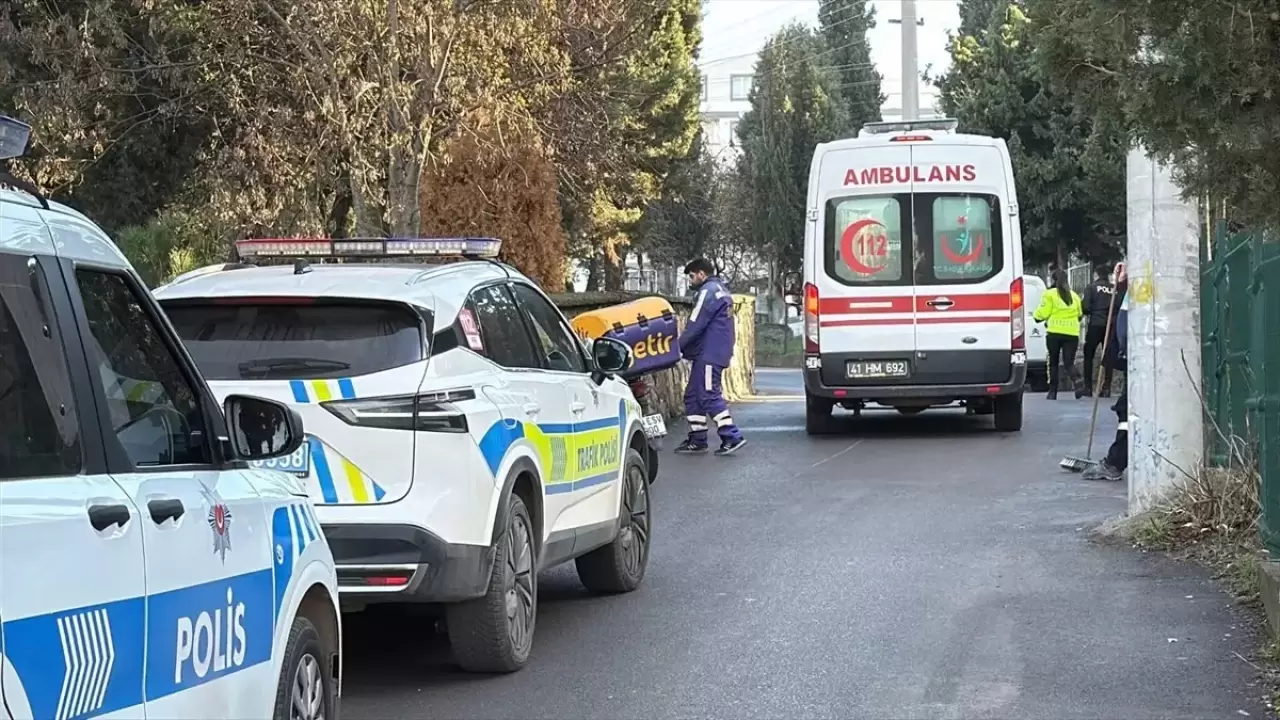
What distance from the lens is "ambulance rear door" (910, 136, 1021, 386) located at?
16750 millimetres

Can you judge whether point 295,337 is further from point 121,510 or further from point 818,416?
point 818,416

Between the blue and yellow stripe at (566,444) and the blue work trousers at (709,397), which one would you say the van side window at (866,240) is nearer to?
the blue work trousers at (709,397)

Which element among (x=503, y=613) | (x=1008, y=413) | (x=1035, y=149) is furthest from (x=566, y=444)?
(x=1035, y=149)

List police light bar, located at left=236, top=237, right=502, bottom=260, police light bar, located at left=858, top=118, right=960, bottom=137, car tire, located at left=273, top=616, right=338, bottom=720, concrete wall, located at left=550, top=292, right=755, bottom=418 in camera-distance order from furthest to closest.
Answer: police light bar, located at left=858, top=118, right=960, bottom=137, concrete wall, located at left=550, top=292, right=755, bottom=418, police light bar, located at left=236, top=237, right=502, bottom=260, car tire, located at left=273, top=616, right=338, bottom=720

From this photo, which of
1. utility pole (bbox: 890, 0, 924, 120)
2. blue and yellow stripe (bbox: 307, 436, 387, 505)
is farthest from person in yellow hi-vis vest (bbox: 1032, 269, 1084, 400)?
blue and yellow stripe (bbox: 307, 436, 387, 505)

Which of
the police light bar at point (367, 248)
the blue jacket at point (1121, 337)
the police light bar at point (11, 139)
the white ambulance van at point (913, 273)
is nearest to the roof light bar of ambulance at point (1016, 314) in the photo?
the white ambulance van at point (913, 273)

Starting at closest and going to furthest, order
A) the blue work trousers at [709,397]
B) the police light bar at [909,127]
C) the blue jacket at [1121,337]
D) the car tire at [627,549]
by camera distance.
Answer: the car tire at [627,549] → the blue jacket at [1121,337] → the blue work trousers at [709,397] → the police light bar at [909,127]

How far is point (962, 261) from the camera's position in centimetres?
1695

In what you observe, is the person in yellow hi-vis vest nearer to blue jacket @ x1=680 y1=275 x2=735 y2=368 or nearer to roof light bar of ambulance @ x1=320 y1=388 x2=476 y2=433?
blue jacket @ x1=680 y1=275 x2=735 y2=368

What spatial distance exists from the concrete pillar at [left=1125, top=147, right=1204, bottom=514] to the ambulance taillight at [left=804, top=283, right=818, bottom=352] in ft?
22.4

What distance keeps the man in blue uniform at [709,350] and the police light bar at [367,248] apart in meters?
8.08

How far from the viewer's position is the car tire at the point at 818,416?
17516mm

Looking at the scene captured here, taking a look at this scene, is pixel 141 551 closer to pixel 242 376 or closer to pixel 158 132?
pixel 242 376

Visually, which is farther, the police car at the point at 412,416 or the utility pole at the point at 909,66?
the utility pole at the point at 909,66
